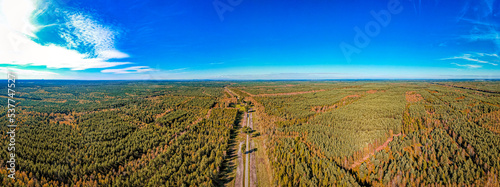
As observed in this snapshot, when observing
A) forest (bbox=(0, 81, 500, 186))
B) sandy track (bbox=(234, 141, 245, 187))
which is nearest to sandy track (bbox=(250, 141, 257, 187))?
forest (bbox=(0, 81, 500, 186))

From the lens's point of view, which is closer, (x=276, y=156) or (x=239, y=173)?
(x=239, y=173)

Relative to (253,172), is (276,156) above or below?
above

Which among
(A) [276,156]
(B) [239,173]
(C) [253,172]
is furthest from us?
(A) [276,156]

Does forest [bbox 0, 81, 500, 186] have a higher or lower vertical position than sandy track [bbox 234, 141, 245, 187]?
higher

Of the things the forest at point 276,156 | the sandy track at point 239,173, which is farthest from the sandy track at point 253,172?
the sandy track at point 239,173

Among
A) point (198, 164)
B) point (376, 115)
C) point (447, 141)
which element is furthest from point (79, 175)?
point (376, 115)

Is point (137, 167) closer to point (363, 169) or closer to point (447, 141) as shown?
point (363, 169)

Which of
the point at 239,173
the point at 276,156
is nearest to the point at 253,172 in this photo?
the point at 239,173

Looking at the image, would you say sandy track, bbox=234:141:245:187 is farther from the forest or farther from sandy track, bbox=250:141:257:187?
sandy track, bbox=250:141:257:187

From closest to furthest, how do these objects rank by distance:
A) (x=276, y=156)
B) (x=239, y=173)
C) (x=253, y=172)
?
(x=239, y=173), (x=253, y=172), (x=276, y=156)

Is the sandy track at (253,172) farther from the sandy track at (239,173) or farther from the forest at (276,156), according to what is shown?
the sandy track at (239,173)

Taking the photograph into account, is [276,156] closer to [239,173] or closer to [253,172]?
[253,172]

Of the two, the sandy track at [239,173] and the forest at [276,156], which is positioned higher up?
the forest at [276,156]
